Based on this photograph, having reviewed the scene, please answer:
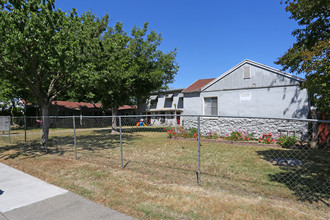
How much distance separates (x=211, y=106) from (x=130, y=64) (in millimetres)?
8676

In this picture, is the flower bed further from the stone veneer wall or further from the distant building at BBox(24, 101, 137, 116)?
the distant building at BBox(24, 101, 137, 116)

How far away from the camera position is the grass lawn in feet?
11.8

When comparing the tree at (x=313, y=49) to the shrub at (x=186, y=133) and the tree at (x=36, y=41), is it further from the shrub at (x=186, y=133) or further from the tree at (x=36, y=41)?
the tree at (x=36, y=41)

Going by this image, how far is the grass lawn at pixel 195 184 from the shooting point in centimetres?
360

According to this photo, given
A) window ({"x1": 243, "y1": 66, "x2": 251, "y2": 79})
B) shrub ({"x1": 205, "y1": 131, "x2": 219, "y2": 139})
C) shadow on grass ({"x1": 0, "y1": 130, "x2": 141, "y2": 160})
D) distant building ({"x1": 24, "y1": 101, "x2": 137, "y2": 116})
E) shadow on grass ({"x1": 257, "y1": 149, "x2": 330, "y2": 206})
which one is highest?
window ({"x1": 243, "y1": 66, "x2": 251, "y2": 79})

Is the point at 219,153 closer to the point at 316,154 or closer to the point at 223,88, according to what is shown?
the point at 316,154

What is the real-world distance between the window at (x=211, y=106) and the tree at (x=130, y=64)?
20.7 feet

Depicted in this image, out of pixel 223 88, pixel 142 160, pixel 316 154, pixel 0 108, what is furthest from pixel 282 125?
pixel 0 108

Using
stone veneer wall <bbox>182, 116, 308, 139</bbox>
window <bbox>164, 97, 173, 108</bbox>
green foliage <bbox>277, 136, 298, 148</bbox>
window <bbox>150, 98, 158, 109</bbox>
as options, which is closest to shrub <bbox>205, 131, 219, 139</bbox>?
stone veneer wall <bbox>182, 116, 308, 139</bbox>

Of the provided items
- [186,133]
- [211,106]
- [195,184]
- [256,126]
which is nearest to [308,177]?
[195,184]

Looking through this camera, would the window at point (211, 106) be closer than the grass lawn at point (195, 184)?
No

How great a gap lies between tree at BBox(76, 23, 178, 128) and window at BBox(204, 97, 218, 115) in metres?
6.30

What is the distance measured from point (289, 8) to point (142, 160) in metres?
7.73

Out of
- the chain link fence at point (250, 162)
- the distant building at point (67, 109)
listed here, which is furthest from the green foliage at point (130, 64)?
the distant building at point (67, 109)
